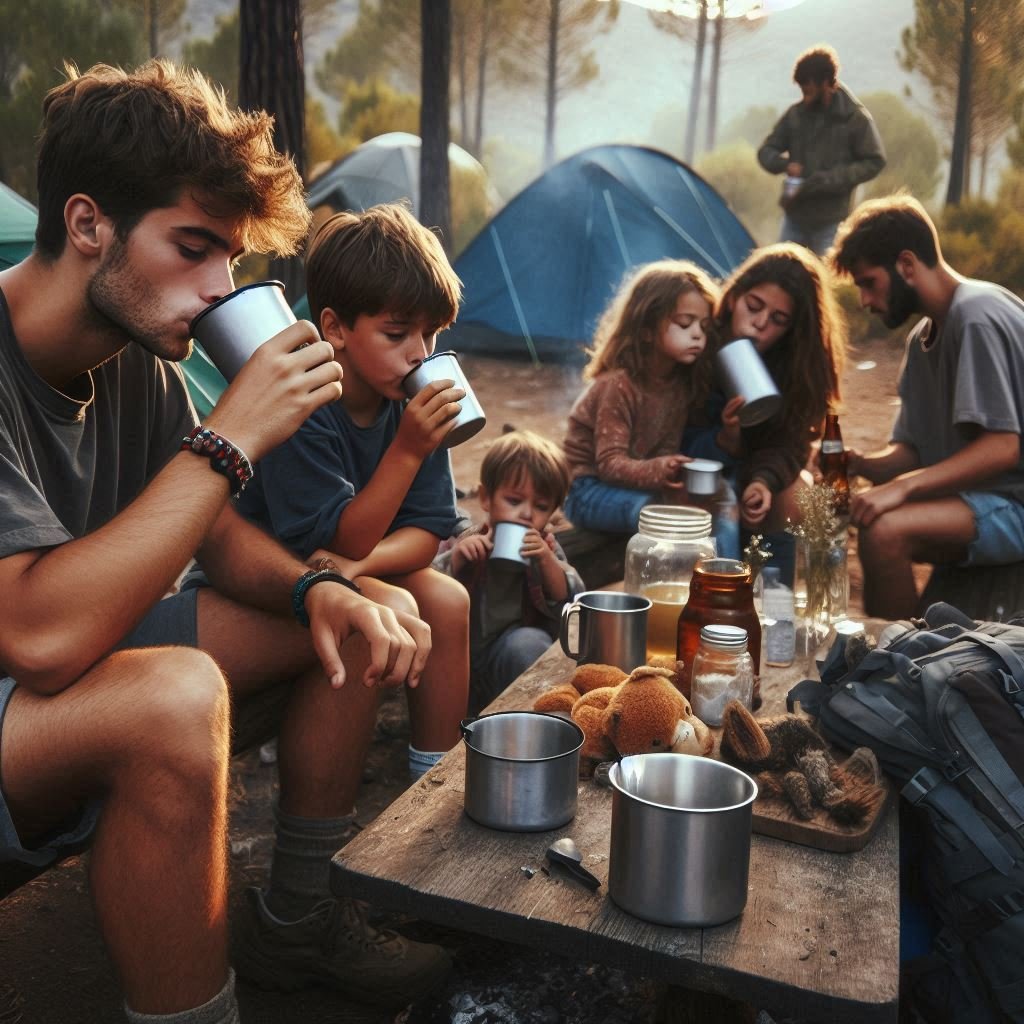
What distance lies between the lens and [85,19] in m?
13.8

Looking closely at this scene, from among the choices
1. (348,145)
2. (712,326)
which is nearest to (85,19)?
(348,145)

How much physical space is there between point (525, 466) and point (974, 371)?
4.83 feet

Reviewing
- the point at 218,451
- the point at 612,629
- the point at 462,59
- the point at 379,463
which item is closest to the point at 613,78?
the point at 462,59

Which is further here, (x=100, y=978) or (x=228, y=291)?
(x=100, y=978)

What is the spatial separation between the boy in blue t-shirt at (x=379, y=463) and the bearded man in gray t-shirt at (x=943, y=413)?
5.57ft

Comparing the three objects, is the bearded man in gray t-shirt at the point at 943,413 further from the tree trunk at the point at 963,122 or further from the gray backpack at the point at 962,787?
the tree trunk at the point at 963,122

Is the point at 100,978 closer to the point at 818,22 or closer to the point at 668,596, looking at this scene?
the point at 668,596

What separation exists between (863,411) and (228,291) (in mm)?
7900

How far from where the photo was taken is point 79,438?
1824mm

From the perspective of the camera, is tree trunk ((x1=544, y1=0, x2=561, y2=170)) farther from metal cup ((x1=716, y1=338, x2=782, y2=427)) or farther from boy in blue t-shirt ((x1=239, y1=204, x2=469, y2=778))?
boy in blue t-shirt ((x1=239, y1=204, x2=469, y2=778))

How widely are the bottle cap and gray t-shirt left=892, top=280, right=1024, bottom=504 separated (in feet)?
6.29

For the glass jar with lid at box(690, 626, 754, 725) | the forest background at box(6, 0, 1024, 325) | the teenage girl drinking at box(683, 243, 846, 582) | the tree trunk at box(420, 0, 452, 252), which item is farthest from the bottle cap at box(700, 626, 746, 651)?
the tree trunk at box(420, 0, 452, 252)

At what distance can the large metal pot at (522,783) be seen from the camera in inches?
57.6

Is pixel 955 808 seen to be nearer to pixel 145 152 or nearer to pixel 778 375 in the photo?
pixel 145 152
